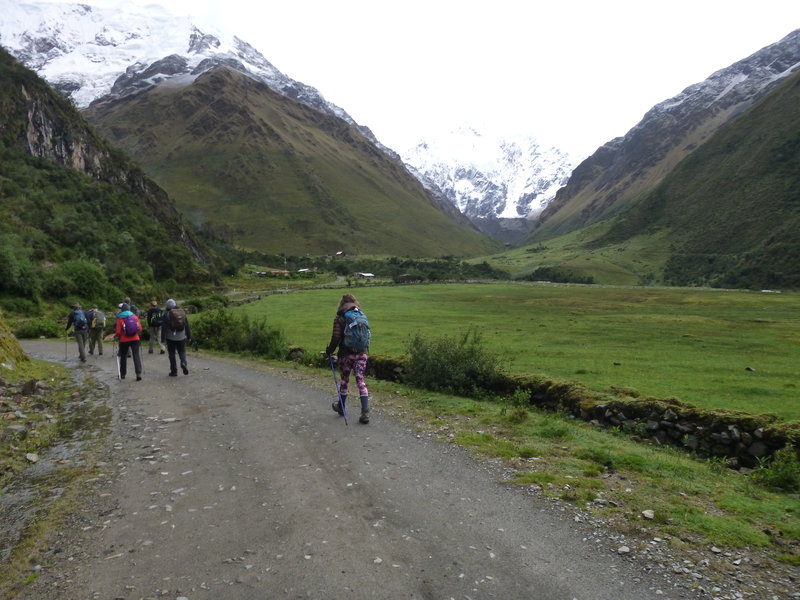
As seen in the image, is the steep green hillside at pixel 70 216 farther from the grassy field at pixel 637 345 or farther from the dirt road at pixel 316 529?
the dirt road at pixel 316 529

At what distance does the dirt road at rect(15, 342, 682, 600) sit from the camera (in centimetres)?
589

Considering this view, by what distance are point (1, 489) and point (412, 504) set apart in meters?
7.46

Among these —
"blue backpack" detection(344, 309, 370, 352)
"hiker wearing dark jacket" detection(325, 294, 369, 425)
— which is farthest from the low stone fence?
"blue backpack" detection(344, 309, 370, 352)

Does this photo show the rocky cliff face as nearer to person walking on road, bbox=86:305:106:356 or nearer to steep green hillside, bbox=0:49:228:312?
steep green hillside, bbox=0:49:228:312

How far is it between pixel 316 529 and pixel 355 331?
6292 mm

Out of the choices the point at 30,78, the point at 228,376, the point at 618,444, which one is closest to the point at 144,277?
the point at 228,376

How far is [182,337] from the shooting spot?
68.7 feet

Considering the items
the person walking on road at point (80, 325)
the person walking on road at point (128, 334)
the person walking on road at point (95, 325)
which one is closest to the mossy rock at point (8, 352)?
the person walking on road at point (80, 325)

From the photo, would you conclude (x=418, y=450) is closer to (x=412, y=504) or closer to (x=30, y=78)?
(x=412, y=504)

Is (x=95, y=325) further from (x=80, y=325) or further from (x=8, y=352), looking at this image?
(x=8, y=352)

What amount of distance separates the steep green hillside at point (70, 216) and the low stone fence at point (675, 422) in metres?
47.1

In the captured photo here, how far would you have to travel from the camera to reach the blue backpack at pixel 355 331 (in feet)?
42.4

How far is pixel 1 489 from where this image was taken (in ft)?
29.6

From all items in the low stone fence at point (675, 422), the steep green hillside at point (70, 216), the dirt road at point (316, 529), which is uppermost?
the steep green hillside at point (70, 216)
